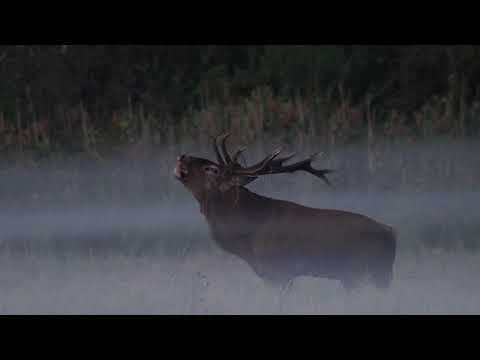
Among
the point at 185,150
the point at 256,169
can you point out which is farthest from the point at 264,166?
the point at 185,150

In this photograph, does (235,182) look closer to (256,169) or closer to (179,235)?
(256,169)

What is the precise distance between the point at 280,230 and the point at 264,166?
1.25ft

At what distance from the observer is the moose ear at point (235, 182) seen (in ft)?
27.2

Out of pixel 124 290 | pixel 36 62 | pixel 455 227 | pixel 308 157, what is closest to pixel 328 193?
pixel 308 157

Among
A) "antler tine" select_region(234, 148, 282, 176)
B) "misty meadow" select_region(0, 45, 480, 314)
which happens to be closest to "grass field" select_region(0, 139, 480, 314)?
"misty meadow" select_region(0, 45, 480, 314)

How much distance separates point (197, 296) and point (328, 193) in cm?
97

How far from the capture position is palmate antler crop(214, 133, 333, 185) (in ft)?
27.2

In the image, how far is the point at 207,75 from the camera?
28.3 ft

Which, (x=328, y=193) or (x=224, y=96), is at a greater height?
(x=224, y=96)

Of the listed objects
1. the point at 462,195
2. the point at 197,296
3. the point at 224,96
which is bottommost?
the point at 197,296

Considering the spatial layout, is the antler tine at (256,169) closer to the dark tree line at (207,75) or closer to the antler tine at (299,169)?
the antler tine at (299,169)

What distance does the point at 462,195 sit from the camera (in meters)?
8.59

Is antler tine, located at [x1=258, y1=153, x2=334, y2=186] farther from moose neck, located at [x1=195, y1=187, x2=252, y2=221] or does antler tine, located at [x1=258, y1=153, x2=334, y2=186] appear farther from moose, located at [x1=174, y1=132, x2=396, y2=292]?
moose neck, located at [x1=195, y1=187, x2=252, y2=221]

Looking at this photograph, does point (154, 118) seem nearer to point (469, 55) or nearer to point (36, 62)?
point (36, 62)
